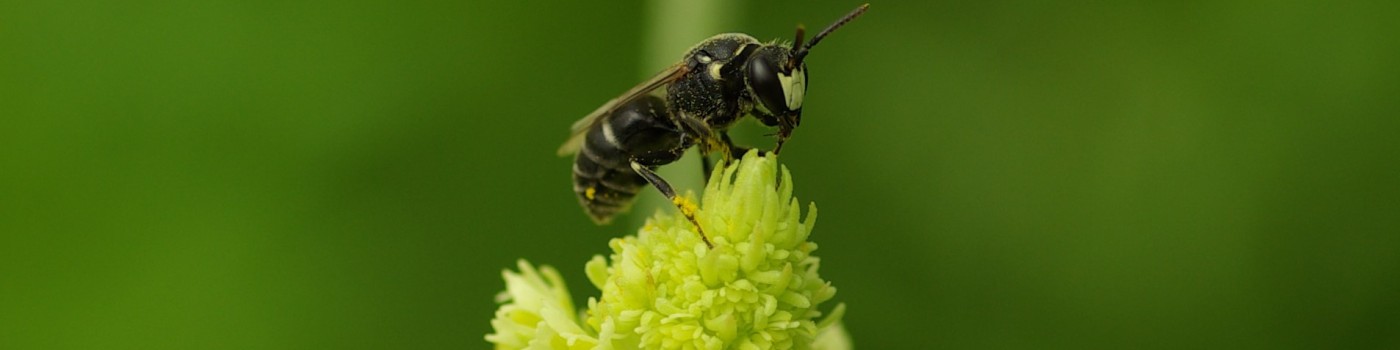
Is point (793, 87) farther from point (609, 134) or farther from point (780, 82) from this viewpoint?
point (609, 134)

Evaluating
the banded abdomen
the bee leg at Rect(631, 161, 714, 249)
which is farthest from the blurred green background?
the bee leg at Rect(631, 161, 714, 249)

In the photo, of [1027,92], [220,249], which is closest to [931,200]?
[1027,92]

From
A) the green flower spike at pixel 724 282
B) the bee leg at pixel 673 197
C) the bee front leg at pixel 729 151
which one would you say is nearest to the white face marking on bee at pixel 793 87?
the bee front leg at pixel 729 151

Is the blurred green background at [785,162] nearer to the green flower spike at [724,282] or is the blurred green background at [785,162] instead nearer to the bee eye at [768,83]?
the bee eye at [768,83]

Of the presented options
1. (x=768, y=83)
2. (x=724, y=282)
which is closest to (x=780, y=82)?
(x=768, y=83)

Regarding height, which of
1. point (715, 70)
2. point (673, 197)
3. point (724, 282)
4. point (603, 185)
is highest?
point (715, 70)

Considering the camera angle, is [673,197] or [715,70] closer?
[673,197]
